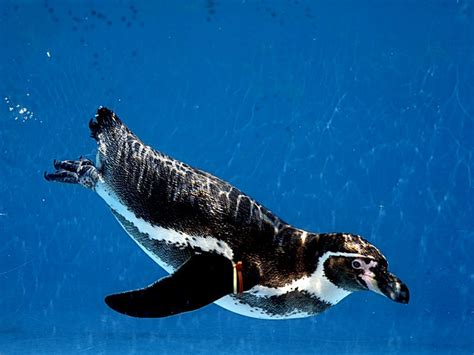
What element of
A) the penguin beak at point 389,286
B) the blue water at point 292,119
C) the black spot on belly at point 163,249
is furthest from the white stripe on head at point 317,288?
the blue water at point 292,119

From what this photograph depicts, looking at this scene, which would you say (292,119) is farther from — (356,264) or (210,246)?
(356,264)

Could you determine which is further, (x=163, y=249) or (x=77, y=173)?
(x=77, y=173)

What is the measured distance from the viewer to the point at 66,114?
10.9 m

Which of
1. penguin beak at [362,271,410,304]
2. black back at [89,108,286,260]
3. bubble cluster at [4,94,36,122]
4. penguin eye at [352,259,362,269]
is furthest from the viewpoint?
bubble cluster at [4,94,36,122]

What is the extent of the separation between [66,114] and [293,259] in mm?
7419

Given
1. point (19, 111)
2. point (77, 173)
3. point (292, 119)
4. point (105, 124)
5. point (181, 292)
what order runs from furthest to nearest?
point (19, 111), point (292, 119), point (77, 173), point (105, 124), point (181, 292)

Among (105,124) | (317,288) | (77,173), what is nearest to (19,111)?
(77,173)

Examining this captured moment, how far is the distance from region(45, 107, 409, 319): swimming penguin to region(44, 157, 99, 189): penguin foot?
1.18ft

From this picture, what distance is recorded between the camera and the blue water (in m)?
10.7

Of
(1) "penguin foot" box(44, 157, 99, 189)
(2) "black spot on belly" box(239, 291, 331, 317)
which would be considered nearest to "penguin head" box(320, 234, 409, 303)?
(2) "black spot on belly" box(239, 291, 331, 317)

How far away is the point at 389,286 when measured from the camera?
12.3 feet

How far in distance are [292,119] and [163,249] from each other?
21.8 ft

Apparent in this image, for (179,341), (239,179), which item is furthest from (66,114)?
(179,341)

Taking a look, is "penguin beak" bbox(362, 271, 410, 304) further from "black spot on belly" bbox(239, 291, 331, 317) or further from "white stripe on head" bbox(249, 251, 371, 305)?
"black spot on belly" bbox(239, 291, 331, 317)
